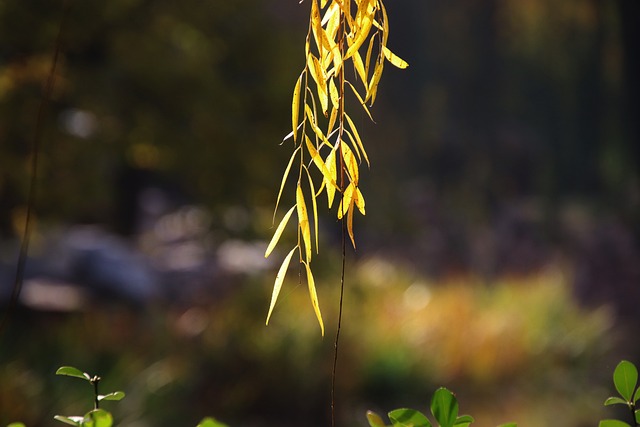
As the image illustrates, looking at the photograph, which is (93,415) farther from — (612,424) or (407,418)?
(612,424)

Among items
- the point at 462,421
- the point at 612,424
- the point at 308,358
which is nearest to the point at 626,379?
the point at 612,424

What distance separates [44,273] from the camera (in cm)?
818

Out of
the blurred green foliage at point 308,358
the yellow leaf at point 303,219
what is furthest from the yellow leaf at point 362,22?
the blurred green foliage at point 308,358

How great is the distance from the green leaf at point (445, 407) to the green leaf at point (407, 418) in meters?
0.01

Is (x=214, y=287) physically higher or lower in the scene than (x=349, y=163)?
higher

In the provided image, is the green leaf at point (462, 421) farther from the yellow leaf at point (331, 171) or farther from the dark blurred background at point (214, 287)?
the dark blurred background at point (214, 287)

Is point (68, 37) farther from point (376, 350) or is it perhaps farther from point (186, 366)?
point (376, 350)

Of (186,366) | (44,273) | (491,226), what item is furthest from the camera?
(491,226)

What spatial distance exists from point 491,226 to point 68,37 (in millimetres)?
8071

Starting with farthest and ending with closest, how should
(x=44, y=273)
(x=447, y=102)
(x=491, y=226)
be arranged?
(x=447, y=102)
(x=491, y=226)
(x=44, y=273)

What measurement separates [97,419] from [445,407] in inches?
11.8

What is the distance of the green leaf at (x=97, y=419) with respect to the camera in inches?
30.8

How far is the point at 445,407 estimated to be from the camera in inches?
29.8

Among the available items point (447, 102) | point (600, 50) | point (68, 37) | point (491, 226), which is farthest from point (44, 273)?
point (447, 102)
